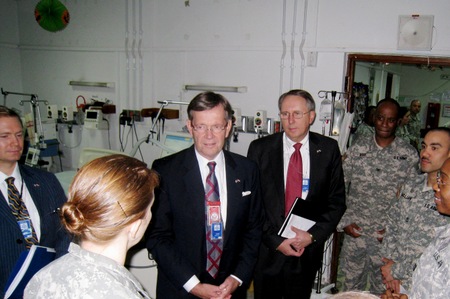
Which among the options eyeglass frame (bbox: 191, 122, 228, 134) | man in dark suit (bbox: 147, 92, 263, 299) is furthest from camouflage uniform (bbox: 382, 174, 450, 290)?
eyeglass frame (bbox: 191, 122, 228, 134)

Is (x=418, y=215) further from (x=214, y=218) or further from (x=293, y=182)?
(x=214, y=218)

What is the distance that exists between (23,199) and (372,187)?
240cm

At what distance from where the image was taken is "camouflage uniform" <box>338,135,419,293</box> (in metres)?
2.61

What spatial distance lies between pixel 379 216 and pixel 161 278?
183 centimetres

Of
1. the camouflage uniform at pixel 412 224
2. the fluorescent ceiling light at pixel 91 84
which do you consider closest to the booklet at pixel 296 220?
the camouflage uniform at pixel 412 224

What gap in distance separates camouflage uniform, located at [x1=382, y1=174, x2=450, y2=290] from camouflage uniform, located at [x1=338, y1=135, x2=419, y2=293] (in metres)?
0.58

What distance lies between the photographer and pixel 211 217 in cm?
163

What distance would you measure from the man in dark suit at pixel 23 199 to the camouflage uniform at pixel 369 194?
2.16m

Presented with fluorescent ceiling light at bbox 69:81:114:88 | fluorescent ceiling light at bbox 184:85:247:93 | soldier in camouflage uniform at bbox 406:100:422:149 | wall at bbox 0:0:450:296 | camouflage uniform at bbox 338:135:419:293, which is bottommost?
camouflage uniform at bbox 338:135:419:293

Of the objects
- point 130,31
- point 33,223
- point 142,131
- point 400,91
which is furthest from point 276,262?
point 400,91

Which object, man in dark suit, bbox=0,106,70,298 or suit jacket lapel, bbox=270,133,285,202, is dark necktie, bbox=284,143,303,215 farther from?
man in dark suit, bbox=0,106,70,298

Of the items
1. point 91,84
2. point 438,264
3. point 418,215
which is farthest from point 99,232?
point 91,84

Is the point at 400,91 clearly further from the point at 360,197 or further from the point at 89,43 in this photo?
the point at 89,43

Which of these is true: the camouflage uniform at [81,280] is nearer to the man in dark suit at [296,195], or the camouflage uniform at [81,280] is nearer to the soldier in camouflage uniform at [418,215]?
the man in dark suit at [296,195]
